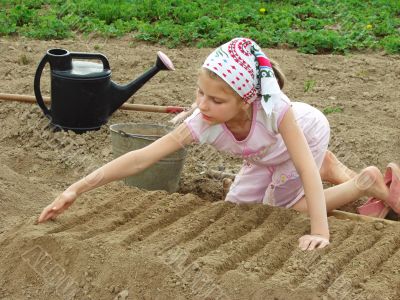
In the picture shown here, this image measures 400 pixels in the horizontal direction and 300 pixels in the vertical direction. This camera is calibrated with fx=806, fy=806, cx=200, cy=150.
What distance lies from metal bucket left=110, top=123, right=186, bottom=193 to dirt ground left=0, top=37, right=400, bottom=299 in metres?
0.17

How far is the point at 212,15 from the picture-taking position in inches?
341

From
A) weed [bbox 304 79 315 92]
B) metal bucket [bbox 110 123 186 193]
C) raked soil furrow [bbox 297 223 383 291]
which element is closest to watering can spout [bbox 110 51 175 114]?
metal bucket [bbox 110 123 186 193]

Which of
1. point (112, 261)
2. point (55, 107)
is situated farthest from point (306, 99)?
point (112, 261)

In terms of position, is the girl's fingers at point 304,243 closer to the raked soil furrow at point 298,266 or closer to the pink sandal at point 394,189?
the raked soil furrow at point 298,266

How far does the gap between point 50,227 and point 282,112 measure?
1.20 metres

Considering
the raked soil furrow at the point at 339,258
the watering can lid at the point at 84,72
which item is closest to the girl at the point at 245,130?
the raked soil furrow at the point at 339,258

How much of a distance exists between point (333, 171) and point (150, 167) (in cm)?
105

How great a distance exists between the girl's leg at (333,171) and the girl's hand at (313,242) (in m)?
1.00

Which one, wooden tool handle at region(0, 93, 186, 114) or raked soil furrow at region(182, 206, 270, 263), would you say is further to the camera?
wooden tool handle at region(0, 93, 186, 114)

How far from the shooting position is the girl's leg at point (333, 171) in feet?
14.8

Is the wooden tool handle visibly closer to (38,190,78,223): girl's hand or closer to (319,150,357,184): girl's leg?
(319,150,357,184): girl's leg

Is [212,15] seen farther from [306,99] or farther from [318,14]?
[306,99]

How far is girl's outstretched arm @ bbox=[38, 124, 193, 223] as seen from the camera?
3578mm

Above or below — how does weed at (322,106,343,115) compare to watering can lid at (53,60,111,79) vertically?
below
